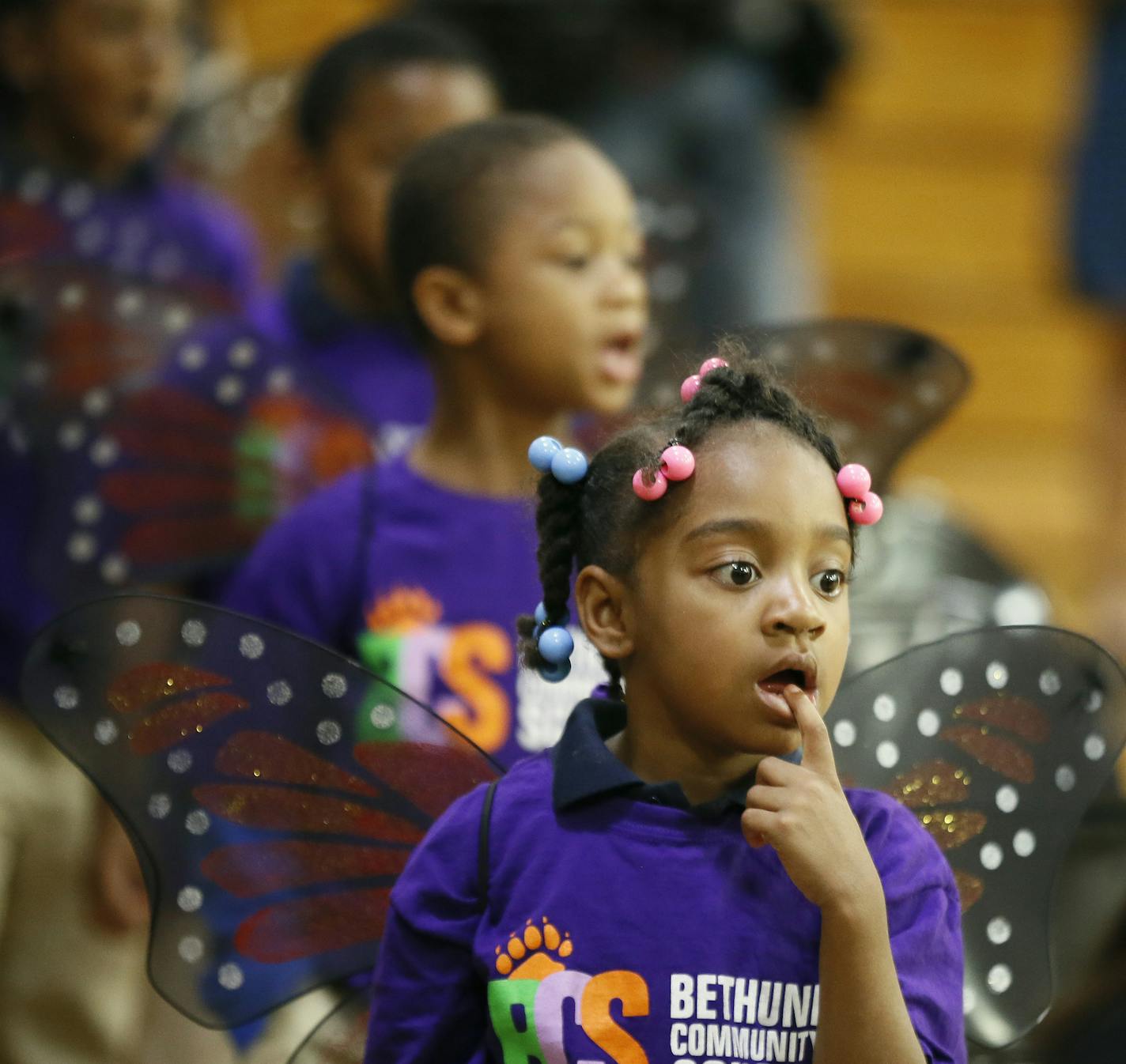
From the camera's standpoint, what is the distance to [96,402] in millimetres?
2568

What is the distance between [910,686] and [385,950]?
1.61 ft

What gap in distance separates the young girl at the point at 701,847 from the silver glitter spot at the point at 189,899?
0.18 metres

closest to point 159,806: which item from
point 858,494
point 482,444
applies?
point 858,494

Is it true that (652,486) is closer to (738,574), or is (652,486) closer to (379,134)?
(738,574)

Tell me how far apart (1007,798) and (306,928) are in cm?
60

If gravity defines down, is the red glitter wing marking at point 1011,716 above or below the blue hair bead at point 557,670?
below

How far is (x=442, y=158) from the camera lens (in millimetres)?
2484

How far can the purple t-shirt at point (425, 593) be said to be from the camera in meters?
2.20

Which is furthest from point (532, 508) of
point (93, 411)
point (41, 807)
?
point (41, 807)

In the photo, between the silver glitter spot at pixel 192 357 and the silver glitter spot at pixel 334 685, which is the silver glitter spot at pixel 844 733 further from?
the silver glitter spot at pixel 192 357

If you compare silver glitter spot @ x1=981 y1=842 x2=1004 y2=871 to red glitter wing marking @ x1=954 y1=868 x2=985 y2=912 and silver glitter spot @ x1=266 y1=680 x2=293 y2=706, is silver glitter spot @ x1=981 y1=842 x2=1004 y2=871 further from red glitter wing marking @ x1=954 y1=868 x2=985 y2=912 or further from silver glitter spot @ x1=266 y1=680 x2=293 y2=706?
silver glitter spot @ x1=266 y1=680 x2=293 y2=706

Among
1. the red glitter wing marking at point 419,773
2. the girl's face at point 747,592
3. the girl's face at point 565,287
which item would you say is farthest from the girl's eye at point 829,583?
the girl's face at point 565,287

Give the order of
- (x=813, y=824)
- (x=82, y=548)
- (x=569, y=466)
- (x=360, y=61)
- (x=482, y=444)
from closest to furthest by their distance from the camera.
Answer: (x=813, y=824) → (x=569, y=466) → (x=482, y=444) → (x=82, y=548) → (x=360, y=61)

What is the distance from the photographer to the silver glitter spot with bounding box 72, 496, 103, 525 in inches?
98.8
